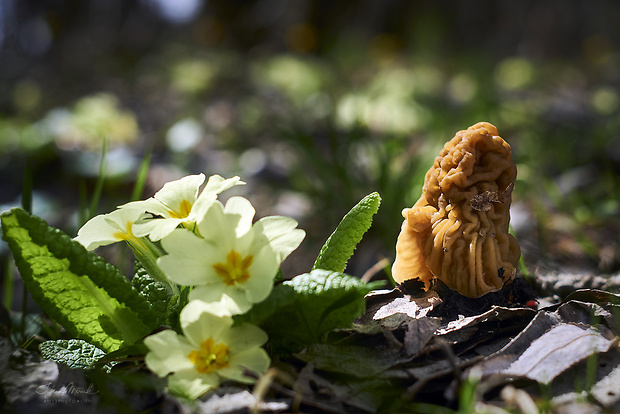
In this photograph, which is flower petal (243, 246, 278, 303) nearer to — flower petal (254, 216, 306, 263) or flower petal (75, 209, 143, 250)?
flower petal (254, 216, 306, 263)

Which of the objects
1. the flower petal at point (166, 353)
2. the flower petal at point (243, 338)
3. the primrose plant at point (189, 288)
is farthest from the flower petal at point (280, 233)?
the flower petal at point (166, 353)

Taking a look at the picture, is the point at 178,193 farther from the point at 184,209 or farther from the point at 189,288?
the point at 189,288

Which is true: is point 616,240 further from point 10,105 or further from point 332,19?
point 332,19

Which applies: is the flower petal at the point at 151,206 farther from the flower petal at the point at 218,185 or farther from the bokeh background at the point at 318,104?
the bokeh background at the point at 318,104

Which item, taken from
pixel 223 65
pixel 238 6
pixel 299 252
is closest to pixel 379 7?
pixel 238 6

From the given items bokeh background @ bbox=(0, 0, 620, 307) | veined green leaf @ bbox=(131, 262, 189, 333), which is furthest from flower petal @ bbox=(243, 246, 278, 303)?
bokeh background @ bbox=(0, 0, 620, 307)
